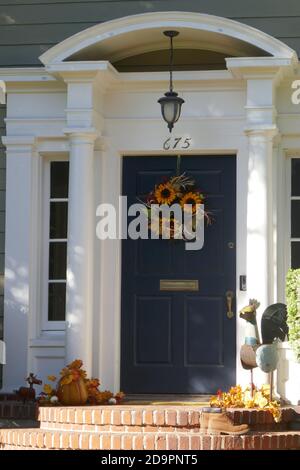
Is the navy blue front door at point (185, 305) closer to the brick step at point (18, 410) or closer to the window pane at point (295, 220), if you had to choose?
the window pane at point (295, 220)

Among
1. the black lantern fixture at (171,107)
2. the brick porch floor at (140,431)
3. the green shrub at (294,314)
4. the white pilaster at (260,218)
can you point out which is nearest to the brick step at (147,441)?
the brick porch floor at (140,431)

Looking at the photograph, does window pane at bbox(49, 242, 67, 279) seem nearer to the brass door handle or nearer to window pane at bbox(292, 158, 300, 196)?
the brass door handle

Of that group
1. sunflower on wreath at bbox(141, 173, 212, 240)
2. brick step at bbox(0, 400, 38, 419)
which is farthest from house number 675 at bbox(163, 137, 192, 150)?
brick step at bbox(0, 400, 38, 419)

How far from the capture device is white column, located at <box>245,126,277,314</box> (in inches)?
381

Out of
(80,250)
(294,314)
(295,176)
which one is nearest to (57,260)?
(80,250)

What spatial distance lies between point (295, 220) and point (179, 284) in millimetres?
1232

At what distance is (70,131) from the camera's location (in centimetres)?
999

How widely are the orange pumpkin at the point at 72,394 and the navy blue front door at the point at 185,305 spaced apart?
2.85 ft

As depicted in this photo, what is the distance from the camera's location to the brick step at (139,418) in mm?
8750
